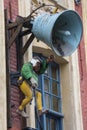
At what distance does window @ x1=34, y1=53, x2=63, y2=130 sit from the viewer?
13.1 meters

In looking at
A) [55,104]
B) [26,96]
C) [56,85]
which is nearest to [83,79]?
[56,85]

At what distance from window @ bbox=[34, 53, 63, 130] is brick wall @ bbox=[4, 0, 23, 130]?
3.67 feet

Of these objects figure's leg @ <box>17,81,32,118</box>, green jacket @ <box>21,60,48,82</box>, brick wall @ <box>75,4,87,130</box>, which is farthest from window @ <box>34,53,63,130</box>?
green jacket @ <box>21,60,48,82</box>

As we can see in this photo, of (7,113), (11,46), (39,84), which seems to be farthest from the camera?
(39,84)

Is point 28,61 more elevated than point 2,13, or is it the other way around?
point 2,13

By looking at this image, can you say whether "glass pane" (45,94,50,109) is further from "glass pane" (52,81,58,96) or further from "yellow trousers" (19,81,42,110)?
"yellow trousers" (19,81,42,110)

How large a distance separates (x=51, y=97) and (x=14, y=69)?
63.8 inches

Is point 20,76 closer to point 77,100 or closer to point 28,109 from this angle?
point 28,109

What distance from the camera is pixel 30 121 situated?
39.4ft

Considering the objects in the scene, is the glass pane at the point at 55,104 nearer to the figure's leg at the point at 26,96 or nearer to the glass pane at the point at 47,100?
the glass pane at the point at 47,100

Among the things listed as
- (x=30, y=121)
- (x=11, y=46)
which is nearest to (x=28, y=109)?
(x=30, y=121)

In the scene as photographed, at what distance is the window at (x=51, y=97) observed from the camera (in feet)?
43.1

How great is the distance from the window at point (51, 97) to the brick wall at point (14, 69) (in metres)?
1.12

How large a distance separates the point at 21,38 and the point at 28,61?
1.51 feet
